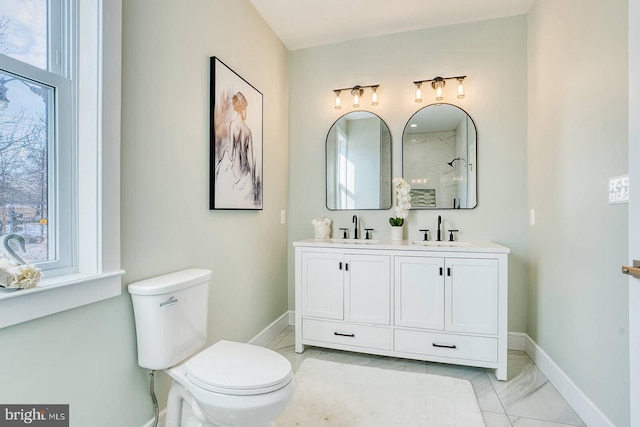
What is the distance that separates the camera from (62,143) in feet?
3.97

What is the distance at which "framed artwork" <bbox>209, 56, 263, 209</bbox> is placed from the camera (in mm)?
1938

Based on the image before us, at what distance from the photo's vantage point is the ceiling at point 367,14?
2416mm

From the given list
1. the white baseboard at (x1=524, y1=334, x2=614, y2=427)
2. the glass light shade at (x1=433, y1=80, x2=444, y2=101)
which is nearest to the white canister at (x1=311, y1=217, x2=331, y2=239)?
the glass light shade at (x1=433, y1=80, x2=444, y2=101)

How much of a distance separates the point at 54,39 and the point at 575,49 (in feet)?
8.15

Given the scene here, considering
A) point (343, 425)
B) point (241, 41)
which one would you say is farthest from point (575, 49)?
point (343, 425)

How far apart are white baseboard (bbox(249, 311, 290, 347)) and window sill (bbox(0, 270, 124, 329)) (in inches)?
53.6

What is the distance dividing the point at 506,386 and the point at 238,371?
68.5 inches

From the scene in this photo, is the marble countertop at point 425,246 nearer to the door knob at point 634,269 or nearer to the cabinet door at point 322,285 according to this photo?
the cabinet door at point 322,285

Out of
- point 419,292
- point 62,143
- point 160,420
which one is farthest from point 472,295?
point 62,143

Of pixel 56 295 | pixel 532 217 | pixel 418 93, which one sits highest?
pixel 418 93

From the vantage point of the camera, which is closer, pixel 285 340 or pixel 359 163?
pixel 285 340

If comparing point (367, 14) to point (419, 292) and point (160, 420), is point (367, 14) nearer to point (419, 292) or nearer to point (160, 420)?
point (419, 292)

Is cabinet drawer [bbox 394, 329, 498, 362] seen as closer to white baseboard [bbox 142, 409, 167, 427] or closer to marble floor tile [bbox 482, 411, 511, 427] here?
marble floor tile [bbox 482, 411, 511, 427]

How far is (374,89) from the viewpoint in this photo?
2811 millimetres
